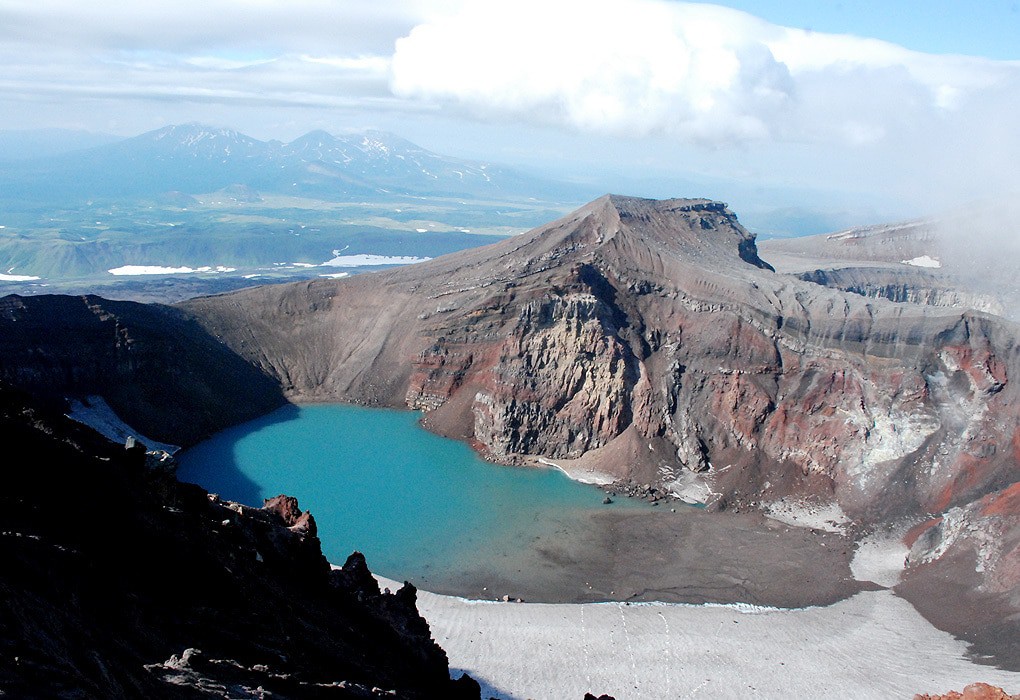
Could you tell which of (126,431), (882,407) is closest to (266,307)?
(126,431)

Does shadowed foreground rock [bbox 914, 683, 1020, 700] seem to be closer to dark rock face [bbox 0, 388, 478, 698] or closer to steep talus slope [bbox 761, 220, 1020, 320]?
dark rock face [bbox 0, 388, 478, 698]

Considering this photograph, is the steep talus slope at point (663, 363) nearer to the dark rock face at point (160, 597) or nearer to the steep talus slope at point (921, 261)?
the steep talus slope at point (921, 261)

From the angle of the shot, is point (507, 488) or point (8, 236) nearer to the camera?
point (507, 488)

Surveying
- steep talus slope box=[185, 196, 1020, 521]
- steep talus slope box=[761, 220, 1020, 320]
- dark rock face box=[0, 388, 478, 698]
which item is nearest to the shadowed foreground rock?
dark rock face box=[0, 388, 478, 698]

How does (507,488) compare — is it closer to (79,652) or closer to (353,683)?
(353,683)

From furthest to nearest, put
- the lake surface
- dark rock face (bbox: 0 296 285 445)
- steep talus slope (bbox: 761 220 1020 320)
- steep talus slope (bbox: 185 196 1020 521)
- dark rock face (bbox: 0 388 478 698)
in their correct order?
steep talus slope (bbox: 761 220 1020 320) → dark rock face (bbox: 0 296 285 445) → steep talus slope (bbox: 185 196 1020 521) → the lake surface → dark rock face (bbox: 0 388 478 698)
